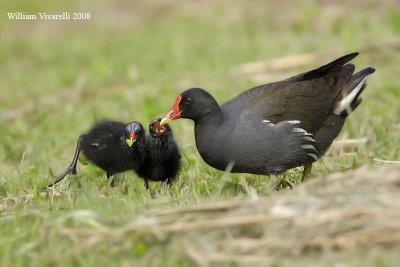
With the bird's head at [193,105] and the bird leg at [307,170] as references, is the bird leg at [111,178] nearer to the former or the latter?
the bird's head at [193,105]

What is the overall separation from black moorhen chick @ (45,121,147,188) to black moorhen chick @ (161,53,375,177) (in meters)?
0.24

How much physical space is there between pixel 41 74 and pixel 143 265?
6652mm

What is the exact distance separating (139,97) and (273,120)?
11.4ft

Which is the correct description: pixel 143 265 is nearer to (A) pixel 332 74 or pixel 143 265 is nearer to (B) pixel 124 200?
(B) pixel 124 200

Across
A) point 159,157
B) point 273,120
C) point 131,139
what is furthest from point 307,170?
point 131,139

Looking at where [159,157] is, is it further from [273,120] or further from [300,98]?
→ [300,98]

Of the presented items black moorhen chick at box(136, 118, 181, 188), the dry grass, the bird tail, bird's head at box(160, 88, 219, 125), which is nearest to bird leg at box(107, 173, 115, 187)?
black moorhen chick at box(136, 118, 181, 188)

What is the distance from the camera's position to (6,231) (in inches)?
165

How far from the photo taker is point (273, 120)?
5152 millimetres

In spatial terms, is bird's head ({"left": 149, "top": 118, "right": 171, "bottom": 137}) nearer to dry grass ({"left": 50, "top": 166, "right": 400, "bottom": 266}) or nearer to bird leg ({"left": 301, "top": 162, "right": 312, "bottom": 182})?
bird leg ({"left": 301, "top": 162, "right": 312, "bottom": 182})

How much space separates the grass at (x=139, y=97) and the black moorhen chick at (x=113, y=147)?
5.4 inches

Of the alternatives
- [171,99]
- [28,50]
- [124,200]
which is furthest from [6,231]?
[28,50]

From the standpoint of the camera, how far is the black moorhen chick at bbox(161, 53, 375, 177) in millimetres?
5016

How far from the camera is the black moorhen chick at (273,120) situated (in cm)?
502
